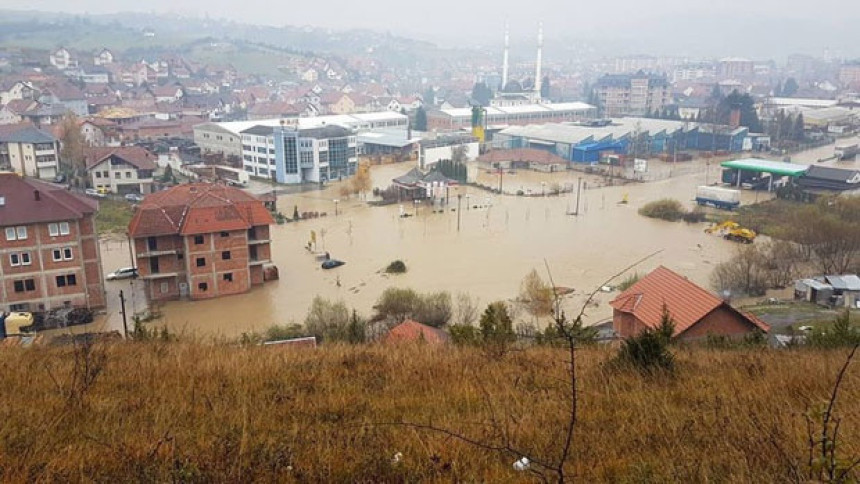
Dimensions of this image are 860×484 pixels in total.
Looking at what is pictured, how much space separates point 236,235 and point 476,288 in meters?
3.34

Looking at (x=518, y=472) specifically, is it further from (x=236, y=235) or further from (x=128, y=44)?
(x=128, y=44)

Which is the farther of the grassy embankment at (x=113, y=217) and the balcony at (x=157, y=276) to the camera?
the grassy embankment at (x=113, y=217)

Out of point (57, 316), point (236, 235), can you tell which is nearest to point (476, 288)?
point (236, 235)

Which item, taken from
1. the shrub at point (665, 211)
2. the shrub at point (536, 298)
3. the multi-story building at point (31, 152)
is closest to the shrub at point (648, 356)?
the shrub at point (536, 298)

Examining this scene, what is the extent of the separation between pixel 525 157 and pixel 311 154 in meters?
6.83

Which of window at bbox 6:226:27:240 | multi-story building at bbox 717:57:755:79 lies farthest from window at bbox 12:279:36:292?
multi-story building at bbox 717:57:755:79

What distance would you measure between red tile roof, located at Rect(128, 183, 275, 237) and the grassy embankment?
4.01m

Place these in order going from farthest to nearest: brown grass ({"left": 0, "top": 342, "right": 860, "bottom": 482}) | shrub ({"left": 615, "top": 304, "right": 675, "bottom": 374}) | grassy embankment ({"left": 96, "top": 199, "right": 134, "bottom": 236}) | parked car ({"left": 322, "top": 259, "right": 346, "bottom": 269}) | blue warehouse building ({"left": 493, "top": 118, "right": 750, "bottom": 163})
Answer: blue warehouse building ({"left": 493, "top": 118, "right": 750, "bottom": 163}) → grassy embankment ({"left": 96, "top": 199, "right": 134, "bottom": 236}) → parked car ({"left": 322, "top": 259, "right": 346, "bottom": 269}) → shrub ({"left": 615, "top": 304, "right": 675, "bottom": 374}) → brown grass ({"left": 0, "top": 342, "right": 860, "bottom": 482})

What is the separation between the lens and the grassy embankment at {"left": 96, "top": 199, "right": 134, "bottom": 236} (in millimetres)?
12328

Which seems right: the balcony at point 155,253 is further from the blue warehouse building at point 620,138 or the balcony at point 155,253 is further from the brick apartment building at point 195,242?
the blue warehouse building at point 620,138

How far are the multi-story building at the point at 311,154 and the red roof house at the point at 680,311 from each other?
40.5 ft

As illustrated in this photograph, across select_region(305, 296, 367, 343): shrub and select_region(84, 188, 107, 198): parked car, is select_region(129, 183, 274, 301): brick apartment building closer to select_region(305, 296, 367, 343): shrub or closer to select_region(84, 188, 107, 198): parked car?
select_region(305, 296, 367, 343): shrub

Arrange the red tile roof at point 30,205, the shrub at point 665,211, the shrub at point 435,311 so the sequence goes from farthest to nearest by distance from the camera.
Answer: the shrub at point 665,211, the red tile roof at point 30,205, the shrub at point 435,311

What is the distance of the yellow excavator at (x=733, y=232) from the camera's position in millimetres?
Result: 11859
